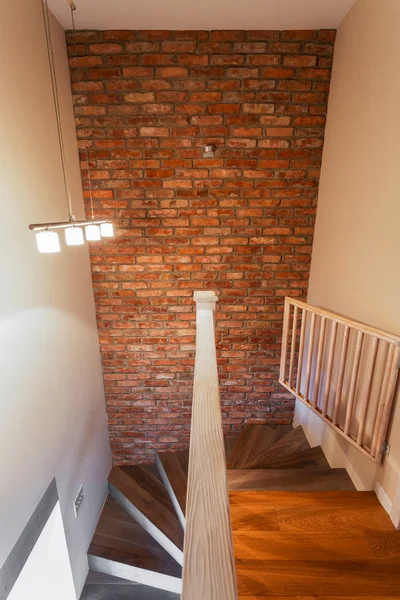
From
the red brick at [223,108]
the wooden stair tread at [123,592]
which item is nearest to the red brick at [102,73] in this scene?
the red brick at [223,108]

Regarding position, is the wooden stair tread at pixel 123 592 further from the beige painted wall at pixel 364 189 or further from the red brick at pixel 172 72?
the red brick at pixel 172 72

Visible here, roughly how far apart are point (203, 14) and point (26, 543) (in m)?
3.13

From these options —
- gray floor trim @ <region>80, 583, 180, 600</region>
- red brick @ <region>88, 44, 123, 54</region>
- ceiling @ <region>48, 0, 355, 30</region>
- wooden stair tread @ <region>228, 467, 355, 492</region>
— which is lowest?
gray floor trim @ <region>80, 583, 180, 600</region>

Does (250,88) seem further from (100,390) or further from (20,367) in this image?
(100,390)

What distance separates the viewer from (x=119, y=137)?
2.20 m

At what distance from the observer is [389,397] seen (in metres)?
1.45

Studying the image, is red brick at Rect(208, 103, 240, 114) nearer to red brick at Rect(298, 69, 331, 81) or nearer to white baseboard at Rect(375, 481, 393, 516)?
red brick at Rect(298, 69, 331, 81)

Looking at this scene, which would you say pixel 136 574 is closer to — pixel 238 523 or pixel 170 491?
pixel 170 491

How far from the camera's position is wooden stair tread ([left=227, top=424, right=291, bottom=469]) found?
2494 millimetres

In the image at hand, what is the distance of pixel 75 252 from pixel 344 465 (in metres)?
2.35

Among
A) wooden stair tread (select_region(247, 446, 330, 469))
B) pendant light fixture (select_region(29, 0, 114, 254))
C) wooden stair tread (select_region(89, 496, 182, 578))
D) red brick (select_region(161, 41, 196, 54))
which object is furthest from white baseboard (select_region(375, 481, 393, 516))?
red brick (select_region(161, 41, 196, 54))

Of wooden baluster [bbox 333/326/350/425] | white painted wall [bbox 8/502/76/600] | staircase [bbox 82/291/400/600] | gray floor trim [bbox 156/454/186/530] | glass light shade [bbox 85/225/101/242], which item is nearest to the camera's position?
staircase [bbox 82/291/400/600]

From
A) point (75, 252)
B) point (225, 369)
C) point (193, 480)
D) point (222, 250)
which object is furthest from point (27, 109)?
point (225, 369)

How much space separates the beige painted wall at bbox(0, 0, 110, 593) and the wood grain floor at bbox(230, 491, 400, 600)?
1.10 m
